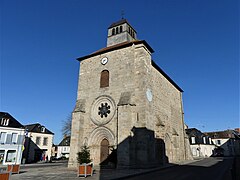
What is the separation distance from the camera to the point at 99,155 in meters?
15.6

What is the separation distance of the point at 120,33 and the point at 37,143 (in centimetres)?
2365

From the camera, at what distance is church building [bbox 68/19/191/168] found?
13.7 m

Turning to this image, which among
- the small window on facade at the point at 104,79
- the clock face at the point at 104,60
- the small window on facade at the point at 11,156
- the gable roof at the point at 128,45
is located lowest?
the small window on facade at the point at 11,156

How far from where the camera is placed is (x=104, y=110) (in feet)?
53.3

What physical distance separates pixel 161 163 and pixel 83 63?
1243 cm

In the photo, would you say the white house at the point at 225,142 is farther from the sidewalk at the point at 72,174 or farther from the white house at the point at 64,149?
the sidewalk at the point at 72,174

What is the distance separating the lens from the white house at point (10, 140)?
76.0 ft

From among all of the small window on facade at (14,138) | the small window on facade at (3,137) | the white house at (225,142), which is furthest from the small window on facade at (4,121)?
the white house at (225,142)

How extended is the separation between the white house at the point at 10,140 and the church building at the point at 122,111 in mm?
12540

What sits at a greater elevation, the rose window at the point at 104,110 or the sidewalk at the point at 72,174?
the rose window at the point at 104,110

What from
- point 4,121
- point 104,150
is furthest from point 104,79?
point 4,121

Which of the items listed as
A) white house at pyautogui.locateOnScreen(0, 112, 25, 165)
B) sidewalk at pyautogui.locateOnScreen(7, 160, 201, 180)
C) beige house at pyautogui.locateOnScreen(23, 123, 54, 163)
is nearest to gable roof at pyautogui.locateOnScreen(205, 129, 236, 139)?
beige house at pyautogui.locateOnScreen(23, 123, 54, 163)

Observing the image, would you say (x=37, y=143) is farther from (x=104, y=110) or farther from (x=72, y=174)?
(x=72, y=174)

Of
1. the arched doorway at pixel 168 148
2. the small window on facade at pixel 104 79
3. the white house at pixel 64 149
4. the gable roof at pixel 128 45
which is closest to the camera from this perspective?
the gable roof at pixel 128 45
